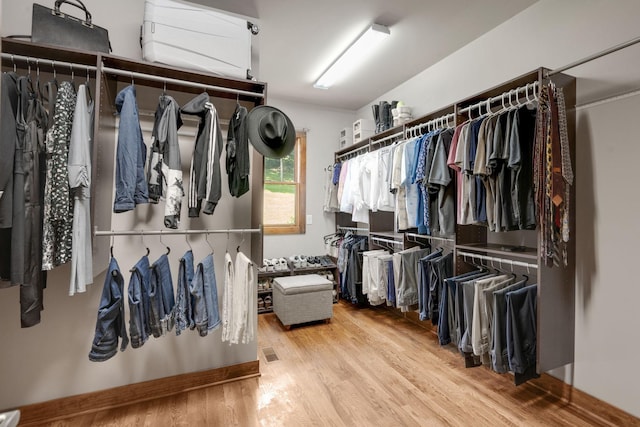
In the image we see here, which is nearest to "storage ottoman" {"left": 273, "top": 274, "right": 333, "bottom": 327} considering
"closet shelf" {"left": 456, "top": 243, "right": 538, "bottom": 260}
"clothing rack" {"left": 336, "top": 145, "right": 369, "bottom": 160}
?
"closet shelf" {"left": 456, "top": 243, "right": 538, "bottom": 260}

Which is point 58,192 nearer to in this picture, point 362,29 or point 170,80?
point 170,80

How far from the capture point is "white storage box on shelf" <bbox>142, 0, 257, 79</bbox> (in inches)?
75.5

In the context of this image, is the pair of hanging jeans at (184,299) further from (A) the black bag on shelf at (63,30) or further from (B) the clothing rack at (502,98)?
(B) the clothing rack at (502,98)

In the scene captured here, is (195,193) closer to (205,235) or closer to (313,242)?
(205,235)

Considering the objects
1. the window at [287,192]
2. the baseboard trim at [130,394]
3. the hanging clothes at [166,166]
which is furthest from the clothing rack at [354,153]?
the baseboard trim at [130,394]

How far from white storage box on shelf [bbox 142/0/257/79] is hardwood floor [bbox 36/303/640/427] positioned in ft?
7.05

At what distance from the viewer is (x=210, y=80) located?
210 cm

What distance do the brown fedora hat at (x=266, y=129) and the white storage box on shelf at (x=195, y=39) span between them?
1.14 feet

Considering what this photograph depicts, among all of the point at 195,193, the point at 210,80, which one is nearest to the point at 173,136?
the point at 195,193

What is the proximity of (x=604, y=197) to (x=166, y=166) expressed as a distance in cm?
269

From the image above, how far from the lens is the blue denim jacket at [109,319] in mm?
1724

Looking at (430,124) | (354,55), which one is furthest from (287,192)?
(430,124)

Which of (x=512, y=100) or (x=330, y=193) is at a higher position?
(x=512, y=100)

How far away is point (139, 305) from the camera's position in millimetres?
1815
